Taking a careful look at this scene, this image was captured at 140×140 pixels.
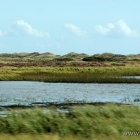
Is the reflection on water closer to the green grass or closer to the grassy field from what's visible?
the green grass

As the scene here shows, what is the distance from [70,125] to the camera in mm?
14180

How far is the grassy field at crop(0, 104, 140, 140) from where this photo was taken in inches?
519

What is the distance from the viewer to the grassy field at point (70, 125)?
13.2 m

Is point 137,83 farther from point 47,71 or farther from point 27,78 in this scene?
point 47,71

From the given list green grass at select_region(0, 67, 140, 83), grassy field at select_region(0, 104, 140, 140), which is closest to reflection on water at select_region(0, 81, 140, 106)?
green grass at select_region(0, 67, 140, 83)

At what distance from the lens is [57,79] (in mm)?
54406

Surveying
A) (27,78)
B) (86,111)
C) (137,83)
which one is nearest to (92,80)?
(137,83)

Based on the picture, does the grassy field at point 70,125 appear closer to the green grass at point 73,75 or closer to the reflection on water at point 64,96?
the reflection on water at point 64,96

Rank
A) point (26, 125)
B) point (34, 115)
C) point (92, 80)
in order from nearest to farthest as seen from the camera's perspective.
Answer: point (26, 125), point (34, 115), point (92, 80)

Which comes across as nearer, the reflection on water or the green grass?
the reflection on water

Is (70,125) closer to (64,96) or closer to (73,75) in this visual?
(64,96)

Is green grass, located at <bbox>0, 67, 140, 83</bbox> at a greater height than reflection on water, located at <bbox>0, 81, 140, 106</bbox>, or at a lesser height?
greater

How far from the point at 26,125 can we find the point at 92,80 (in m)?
39.1

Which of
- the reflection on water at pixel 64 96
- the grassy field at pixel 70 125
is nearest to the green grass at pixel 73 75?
the reflection on water at pixel 64 96
